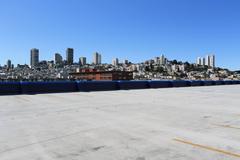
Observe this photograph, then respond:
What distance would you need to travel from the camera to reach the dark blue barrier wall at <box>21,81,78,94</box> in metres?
26.2

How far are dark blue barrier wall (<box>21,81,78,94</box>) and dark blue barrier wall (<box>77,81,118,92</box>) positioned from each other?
94 centimetres

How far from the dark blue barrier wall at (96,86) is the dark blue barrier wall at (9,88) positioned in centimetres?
687

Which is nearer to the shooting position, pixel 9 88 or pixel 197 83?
pixel 9 88

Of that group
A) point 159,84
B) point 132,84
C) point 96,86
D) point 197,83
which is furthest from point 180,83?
point 96,86

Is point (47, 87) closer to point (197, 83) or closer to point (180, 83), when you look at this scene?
point (180, 83)

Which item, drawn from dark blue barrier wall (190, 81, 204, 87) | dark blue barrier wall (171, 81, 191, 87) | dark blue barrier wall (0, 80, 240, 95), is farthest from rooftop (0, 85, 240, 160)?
dark blue barrier wall (190, 81, 204, 87)

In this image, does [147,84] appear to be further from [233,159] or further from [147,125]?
[233,159]

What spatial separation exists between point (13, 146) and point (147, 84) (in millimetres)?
33066

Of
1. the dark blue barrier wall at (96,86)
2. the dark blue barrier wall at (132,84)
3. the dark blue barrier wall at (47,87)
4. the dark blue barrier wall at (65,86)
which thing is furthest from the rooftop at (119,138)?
the dark blue barrier wall at (132,84)

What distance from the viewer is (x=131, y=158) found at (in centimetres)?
546

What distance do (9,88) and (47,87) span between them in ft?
12.8

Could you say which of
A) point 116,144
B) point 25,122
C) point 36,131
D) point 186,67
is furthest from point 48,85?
point 186,67

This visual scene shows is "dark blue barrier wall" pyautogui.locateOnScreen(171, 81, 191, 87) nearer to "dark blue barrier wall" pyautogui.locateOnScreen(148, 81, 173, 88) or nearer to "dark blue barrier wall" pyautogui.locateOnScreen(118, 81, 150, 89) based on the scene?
"dark blue barrier wall" pyautogui.locateOnScreen(148, 81, 173, 88)

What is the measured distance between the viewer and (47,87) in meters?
27.6
